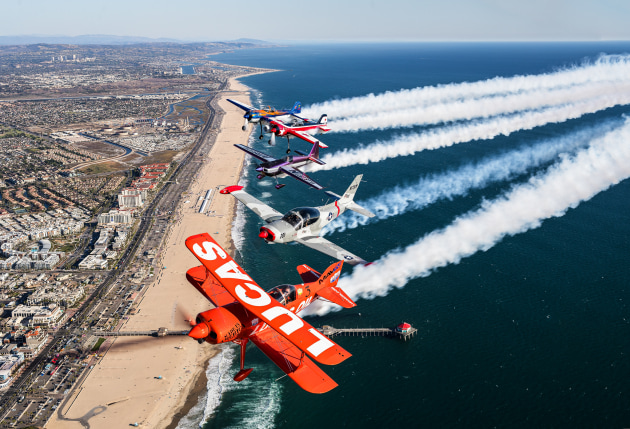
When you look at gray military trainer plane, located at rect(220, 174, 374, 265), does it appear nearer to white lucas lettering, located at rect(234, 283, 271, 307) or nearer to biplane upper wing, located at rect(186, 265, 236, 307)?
biplane upper wing, located at rect(186, 265, 236, 307)

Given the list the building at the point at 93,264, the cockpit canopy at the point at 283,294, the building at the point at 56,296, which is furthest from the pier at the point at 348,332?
the building at the point at 93,264

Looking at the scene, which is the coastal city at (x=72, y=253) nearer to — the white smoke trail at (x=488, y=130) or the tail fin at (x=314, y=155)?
the tail fin at (x=314, y=155)

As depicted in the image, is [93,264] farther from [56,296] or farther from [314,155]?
[314,155]

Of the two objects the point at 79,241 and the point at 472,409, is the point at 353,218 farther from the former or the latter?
the point at 79,241

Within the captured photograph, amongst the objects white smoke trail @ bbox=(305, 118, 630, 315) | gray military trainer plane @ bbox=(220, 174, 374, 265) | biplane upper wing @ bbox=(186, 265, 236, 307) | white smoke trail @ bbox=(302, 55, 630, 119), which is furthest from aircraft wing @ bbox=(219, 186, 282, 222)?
white smoke trail @ bbox=(302, 55, 630, 119)

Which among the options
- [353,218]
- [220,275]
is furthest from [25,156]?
[220,275]

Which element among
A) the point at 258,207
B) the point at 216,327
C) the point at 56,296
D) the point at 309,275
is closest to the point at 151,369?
the point at 56,296
